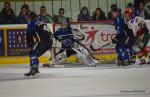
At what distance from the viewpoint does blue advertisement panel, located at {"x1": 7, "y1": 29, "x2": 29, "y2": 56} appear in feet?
47.6

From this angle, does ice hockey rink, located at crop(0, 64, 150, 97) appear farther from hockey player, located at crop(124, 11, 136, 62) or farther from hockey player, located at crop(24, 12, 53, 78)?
hockey player, located at crop(124, 11, 136, 62)

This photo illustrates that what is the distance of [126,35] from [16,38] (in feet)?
9.85

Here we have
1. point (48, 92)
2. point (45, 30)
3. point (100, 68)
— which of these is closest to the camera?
point (48, 92)

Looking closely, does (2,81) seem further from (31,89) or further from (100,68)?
(100,68)

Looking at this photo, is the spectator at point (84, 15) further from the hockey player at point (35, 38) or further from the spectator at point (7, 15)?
the hockey player at point (35, 38)

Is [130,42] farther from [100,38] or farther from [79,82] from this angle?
[79,82]

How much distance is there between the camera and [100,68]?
12.9 m

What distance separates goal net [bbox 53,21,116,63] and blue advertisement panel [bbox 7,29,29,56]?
105 centimetres

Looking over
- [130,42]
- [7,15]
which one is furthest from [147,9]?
[7,15]

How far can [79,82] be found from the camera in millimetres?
10336

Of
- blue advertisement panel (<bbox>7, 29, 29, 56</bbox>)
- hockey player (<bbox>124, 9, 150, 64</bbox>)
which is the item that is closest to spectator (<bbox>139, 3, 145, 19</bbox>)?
hockey player (<bbox>124, 9, 150, 64</bbox>)

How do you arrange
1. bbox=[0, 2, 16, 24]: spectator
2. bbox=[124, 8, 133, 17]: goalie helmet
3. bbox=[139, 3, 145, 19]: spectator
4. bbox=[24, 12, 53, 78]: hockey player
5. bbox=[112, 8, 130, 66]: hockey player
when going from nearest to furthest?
bbox=[24, 12, 53, 78]: hockey player < bbox=[124, 8, 133, 17]: goalie helmet < bbox=[112, 8, 130, 66]: hockey player < bbox=[139, 3, 145, 19]: spectator < bbox=[0, 2, 16, 24]: spectator

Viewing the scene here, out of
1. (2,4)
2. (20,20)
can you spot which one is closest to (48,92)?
(20,20)

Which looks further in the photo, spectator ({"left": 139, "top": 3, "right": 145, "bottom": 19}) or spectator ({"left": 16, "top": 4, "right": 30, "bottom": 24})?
spectator ({"left": 16, "top": 4, "right": 30, "bottom": 24})
